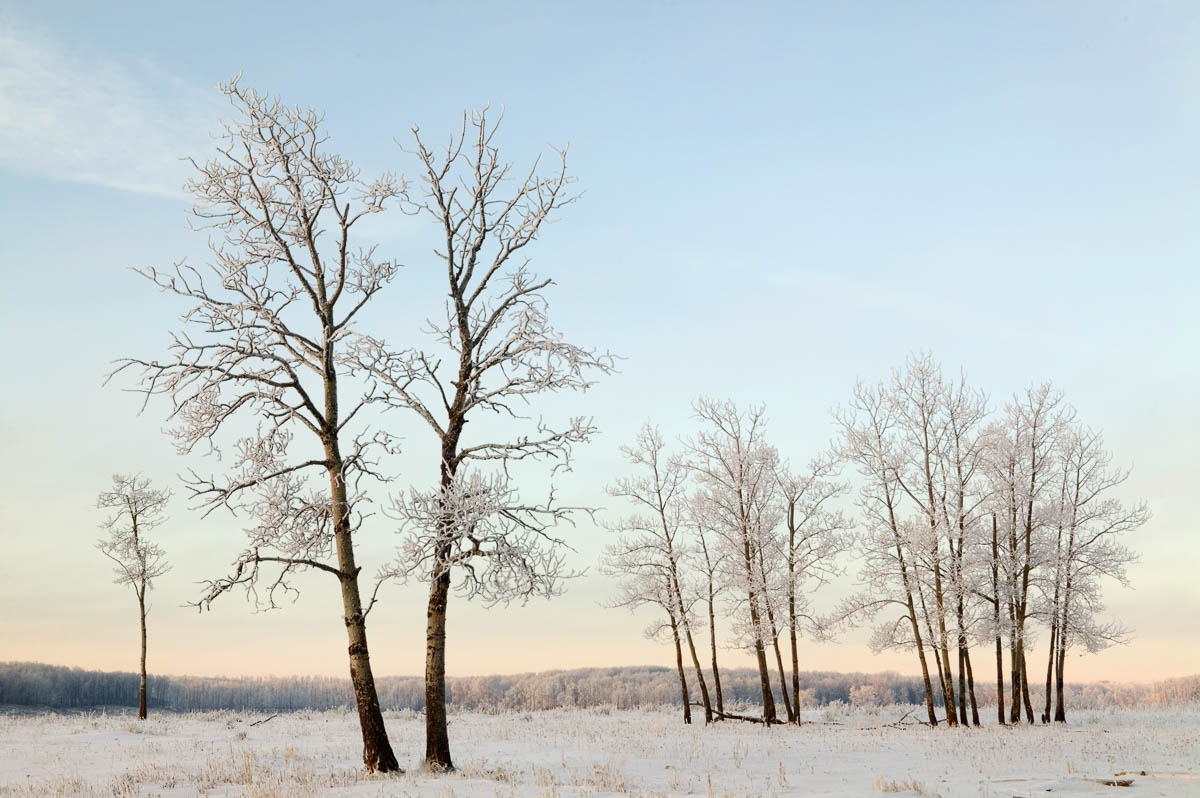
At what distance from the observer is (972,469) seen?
91.4ft

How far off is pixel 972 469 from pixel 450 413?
1871 centimetres

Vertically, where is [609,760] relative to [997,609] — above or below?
below

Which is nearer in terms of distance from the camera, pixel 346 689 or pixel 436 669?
pixel 436 669

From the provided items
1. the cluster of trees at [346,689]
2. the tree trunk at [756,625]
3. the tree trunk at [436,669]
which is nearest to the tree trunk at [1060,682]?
the tree trunk at [756,625]

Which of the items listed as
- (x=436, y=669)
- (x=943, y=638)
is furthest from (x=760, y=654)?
(x=436, y=669)

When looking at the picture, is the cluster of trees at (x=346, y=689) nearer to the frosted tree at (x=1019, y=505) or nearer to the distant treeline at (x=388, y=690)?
the distant treeline at (x=388, y=690)

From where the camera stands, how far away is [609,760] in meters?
17.7

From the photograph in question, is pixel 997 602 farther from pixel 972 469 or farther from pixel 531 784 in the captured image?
pixel 531 784

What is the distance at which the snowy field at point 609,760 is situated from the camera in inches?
526

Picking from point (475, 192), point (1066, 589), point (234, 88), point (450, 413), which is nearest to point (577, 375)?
point (450, 413)

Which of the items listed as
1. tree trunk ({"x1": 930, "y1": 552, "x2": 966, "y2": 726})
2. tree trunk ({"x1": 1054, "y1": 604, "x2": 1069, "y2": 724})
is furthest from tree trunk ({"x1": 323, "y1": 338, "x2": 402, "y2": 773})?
tree trunk ({"x1": 1054, "y1": 604, "x2": 1069, "y2": 724})

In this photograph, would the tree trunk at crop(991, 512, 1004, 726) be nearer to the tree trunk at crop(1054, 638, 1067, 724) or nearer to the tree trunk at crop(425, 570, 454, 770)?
the tree trunk at crop(1054, 638, 1067, 724)

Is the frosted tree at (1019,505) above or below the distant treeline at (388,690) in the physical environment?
above

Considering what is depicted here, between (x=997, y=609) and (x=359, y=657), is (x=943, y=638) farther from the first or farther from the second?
(x=359, y=657)
